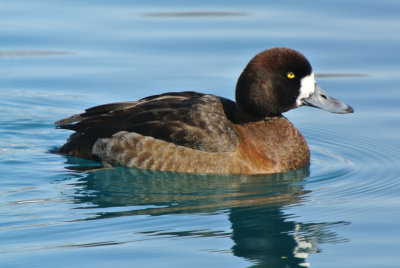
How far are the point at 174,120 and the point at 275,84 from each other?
1.13 m

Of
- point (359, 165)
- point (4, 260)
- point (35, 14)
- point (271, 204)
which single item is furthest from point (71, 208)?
point (35, 14)

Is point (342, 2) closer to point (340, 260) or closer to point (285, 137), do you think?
point (285, 137)

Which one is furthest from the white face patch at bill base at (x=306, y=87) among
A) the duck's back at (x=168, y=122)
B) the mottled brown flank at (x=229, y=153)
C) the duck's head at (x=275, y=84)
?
the duck's back at (x=168, y=122)

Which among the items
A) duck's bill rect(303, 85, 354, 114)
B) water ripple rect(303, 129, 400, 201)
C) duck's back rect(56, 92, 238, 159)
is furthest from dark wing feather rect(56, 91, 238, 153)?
water ripple rect(303, 129, 400, 201)

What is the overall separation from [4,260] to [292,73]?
150 inches

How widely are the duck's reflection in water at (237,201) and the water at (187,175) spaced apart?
0.07 feet

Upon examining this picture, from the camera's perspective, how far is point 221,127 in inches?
331

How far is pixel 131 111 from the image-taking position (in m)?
8.73

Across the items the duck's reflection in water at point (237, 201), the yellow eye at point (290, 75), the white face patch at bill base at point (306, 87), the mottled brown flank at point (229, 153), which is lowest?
the duck's reflection in water at point (237, 201)

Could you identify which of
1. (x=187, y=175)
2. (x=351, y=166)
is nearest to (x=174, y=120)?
(x=187, y=175)

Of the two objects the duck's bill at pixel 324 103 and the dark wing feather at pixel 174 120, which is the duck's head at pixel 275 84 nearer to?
the duck's bill at pixel 324 103

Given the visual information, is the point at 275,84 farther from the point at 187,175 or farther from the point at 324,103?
the point at 187,175

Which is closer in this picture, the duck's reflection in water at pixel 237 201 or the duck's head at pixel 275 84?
the duck's reflection in water at pixel 237 201

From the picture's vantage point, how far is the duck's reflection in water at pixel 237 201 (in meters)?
6.53
